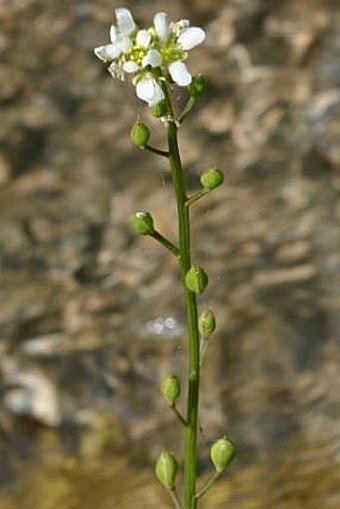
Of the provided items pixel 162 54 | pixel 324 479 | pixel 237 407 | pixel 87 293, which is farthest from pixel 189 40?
pixel 87 293

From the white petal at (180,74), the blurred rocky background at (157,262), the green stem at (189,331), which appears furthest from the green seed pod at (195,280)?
the blurred rocky background at (157,262)

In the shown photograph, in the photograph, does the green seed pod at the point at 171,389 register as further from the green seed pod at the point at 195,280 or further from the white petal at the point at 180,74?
the white petal at the point at 180,74

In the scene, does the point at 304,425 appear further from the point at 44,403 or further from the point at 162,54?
the point at 162,54

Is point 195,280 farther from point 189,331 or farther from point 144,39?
point 144,39

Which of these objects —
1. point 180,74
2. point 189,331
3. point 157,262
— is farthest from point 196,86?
point 157,262

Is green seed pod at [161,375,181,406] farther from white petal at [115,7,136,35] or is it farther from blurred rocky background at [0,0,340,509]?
blurred rocky background at [0,0,340,509]
